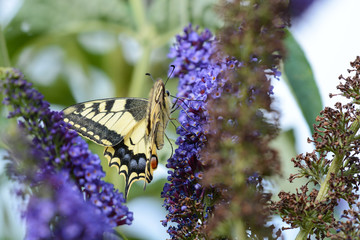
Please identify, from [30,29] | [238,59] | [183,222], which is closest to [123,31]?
[30,29]

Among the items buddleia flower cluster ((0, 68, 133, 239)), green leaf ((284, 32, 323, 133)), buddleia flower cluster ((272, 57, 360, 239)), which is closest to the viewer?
buddleia flower cluster ((0, 68, 133, 239))

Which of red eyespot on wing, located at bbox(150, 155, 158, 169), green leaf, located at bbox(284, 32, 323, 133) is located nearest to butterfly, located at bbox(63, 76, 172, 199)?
red eyespot on wing, located at bbox(150, 155, 158, 169)

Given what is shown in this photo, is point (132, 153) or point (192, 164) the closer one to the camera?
point (192, 164)

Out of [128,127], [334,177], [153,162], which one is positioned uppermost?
[128,127]

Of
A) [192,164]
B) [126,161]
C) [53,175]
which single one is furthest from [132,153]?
[53,175]

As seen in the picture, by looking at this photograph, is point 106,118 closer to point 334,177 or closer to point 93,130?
point 93,130

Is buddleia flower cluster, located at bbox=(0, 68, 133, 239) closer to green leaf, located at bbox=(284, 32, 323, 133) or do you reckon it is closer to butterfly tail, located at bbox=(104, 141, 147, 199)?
butterfly tail, located at bbox=(104, 141, 147, 199)

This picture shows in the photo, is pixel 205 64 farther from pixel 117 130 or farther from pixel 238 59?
pixel 238 59
